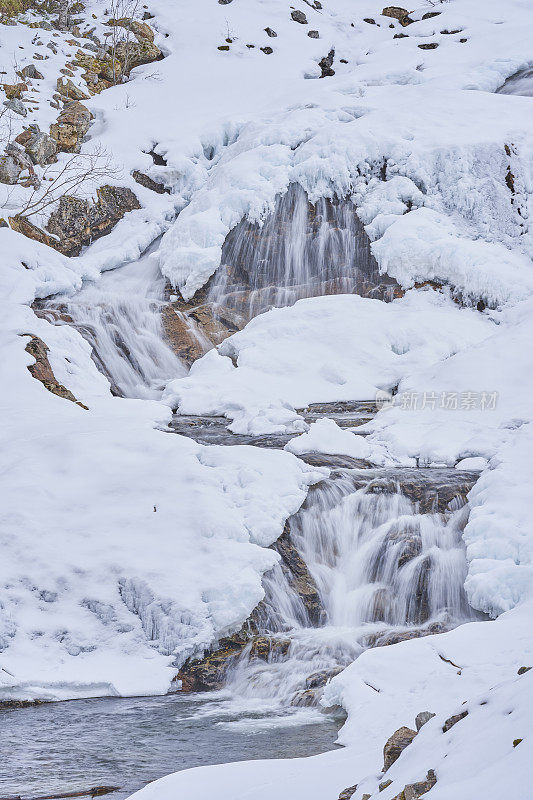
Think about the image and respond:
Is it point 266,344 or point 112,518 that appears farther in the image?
point 266,344

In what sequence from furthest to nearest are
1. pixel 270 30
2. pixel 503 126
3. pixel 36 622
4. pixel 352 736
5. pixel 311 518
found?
pixel 270 30, pixel 503 126, pixel 311 518, pixel 36 622, pixel 352 736

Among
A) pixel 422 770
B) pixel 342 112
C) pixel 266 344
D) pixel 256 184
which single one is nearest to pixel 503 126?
pixel 342 112

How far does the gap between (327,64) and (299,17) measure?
369 centimetres

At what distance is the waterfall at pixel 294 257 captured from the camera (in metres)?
12.2

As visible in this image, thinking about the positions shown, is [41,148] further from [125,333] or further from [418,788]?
[418,788]

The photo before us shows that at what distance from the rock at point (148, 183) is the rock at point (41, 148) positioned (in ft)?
5.81

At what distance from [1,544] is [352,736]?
3.08 metres

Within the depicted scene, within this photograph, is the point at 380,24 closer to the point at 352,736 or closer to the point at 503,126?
the point at 503,126

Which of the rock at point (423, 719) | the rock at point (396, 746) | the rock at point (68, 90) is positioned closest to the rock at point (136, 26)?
the rock at point (68, 90)

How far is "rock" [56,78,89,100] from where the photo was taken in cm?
1844

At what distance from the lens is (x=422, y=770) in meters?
2.22

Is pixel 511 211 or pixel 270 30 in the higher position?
pixel 270 30

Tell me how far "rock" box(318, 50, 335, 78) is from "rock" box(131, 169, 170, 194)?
26.3ft

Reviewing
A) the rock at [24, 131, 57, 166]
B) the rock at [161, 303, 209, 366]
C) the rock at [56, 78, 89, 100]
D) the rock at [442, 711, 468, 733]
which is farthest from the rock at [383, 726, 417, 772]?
the rock at [56, 78, 89, 100]
